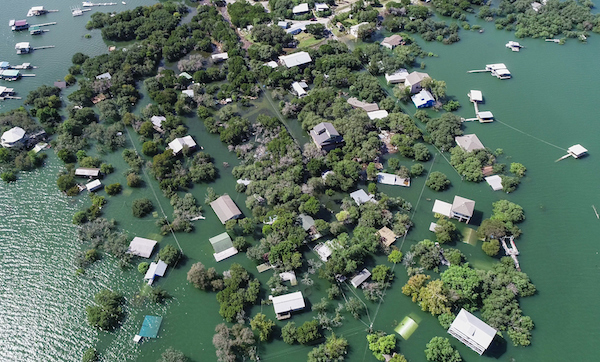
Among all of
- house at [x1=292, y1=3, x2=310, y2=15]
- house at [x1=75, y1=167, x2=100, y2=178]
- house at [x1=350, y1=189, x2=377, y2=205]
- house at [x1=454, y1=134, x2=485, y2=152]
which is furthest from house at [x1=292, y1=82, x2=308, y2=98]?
house at [x1=75, y1=167, x2=100, y2=178]

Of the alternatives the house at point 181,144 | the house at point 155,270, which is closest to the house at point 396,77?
the house at point 181,144

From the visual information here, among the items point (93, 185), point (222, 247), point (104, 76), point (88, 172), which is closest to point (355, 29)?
point (104, 76)

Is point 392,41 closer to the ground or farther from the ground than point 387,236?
farther from the ground

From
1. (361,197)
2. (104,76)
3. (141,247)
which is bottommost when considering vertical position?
(141,247)

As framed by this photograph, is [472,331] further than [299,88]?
No

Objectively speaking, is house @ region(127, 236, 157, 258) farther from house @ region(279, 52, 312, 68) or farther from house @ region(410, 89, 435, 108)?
house @ region(410, 89, 435, 108)

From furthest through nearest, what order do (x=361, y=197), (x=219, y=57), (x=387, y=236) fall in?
(x=219, y=57) < (x=361, y=197) < (x=387, y=236)

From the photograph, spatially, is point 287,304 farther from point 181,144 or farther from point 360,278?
point 181,144

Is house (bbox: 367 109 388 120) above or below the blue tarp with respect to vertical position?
above
